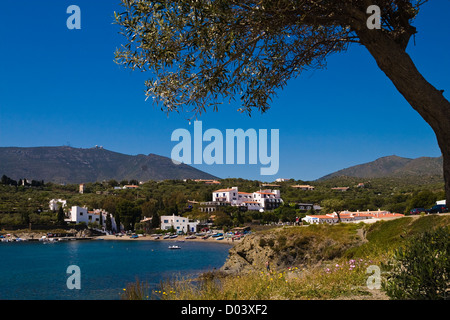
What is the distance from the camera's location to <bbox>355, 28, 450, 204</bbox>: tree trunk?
206 inches

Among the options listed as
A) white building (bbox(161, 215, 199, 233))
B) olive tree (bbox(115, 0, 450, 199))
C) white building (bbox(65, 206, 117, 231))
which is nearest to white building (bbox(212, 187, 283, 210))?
white building (bbox(161, 215, 199, 233))

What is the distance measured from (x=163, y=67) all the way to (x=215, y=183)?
176 m

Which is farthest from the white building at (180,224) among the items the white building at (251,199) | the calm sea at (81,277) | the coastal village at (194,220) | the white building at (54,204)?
the calm sea at (81,277)

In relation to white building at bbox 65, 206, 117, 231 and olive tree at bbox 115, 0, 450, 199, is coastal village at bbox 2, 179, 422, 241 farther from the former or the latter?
olive tree at bbox 115, 0, 450, 199

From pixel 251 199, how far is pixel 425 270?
134 metres

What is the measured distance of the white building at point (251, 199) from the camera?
130000mm

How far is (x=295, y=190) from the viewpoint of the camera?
149 meters

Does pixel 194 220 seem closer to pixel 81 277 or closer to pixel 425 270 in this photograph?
pixel 81 277

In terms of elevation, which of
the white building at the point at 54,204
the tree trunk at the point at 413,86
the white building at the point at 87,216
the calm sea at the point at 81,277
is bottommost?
the calm sea at the point at 81,277

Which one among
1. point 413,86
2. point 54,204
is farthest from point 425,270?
point 54,204

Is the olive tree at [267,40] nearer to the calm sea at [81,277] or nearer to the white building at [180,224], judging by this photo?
the calm sea at [81,277]

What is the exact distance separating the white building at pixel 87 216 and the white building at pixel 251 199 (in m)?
35.5

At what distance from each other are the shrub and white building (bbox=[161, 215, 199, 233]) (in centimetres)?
11212

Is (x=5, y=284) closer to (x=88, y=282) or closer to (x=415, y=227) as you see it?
(x=88, y=282)
